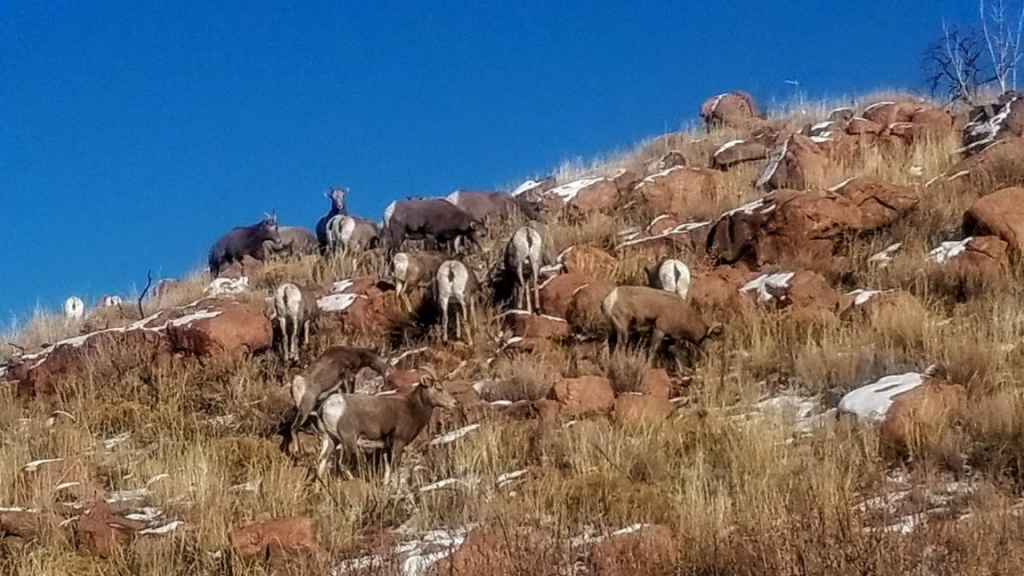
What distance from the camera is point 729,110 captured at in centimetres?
2695

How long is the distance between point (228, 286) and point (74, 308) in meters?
4.15

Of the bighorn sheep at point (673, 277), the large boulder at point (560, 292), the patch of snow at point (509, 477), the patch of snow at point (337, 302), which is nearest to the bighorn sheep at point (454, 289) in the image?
the large boulder at point (560, 292)

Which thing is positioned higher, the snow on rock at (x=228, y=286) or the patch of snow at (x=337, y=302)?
the snow on rock at (x=228, y=286)

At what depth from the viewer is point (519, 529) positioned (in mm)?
7172

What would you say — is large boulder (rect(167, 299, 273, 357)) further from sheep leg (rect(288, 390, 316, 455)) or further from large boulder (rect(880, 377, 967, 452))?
large boulder (rect(880, 377, 967, 452))

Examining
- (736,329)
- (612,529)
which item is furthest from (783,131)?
(612,529)

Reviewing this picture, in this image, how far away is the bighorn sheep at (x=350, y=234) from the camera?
21219 millimetres

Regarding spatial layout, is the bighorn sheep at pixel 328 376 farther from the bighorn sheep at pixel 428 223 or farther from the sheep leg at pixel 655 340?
the bighorn sheep at pixel 428 223

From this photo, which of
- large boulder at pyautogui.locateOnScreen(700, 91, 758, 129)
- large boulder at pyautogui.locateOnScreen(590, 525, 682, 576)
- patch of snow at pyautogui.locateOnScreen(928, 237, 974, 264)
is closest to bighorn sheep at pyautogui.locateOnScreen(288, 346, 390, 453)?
large boulder at pyautogui.locateOnScreen(590, 525, 682, 576)

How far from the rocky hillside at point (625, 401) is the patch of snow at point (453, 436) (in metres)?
0.08

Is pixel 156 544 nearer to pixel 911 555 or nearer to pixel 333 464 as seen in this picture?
pixel 333 464

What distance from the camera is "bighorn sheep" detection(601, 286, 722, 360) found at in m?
12.9

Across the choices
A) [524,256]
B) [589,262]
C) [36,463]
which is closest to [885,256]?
[589,262]

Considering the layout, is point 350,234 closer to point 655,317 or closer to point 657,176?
point 657,176
